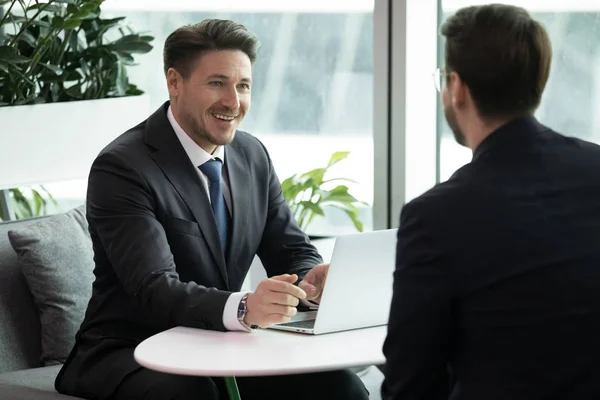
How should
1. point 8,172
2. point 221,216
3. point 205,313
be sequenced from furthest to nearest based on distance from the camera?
point 8,172 → point 221,216 → point 205,313

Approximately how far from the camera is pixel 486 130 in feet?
5.50

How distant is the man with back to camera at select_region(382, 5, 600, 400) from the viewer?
1.55 meters

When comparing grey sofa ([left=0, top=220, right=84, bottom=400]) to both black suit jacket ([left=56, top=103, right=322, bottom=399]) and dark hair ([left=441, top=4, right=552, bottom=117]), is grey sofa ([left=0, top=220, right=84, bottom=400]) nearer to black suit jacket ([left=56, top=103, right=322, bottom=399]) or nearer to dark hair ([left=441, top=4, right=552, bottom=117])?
black suit jacket ([left=56, top=103, right=322, bottom=399])

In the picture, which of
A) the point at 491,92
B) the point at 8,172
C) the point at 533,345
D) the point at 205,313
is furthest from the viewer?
the point at 8,172

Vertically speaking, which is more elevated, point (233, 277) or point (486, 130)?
point (486, 130)

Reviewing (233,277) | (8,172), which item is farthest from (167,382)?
(8,172)

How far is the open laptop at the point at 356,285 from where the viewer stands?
6.73ft

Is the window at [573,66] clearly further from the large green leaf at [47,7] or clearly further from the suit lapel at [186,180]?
the large green leaf at [47,7]

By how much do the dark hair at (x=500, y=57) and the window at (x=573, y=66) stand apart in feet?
6.41

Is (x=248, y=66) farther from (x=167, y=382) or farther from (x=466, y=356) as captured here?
(x=466, y=356)

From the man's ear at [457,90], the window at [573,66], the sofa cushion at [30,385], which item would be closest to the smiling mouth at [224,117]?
the sofa cushion at [30,385]

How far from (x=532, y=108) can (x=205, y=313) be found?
2.87 ft

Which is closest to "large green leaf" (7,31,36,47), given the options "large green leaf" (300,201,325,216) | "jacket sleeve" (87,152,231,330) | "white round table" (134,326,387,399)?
"large green leaf" (300,201,325,216)

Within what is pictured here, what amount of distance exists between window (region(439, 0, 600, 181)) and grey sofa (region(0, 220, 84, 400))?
194 cm
